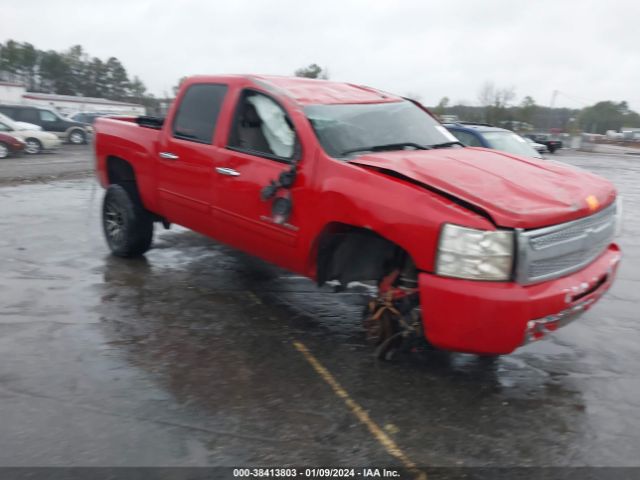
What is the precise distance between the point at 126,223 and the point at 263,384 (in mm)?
3204

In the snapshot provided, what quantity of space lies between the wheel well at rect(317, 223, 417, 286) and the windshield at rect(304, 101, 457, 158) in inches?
22.5

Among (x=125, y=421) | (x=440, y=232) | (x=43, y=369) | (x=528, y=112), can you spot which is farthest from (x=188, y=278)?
(x=528, y=112)

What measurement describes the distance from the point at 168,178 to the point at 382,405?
3.15 meters

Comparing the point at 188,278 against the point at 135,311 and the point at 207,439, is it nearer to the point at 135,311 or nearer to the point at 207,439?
the point at 135,311

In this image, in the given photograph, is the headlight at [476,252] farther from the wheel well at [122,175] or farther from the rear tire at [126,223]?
the wheel well at [122,175]

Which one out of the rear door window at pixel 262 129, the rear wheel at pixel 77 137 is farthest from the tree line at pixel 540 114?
the rear door window at pixel 262 129

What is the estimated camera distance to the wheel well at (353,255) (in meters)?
4.02

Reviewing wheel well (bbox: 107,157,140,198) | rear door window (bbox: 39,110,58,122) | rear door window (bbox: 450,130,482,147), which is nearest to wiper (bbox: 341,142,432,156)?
wheel well (bbox: 107,157,140,198)

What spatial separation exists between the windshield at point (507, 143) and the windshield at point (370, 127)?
425 cm

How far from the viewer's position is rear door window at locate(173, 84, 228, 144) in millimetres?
5168

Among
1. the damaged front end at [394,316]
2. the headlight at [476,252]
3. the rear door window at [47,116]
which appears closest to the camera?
the headlight at [476,252]

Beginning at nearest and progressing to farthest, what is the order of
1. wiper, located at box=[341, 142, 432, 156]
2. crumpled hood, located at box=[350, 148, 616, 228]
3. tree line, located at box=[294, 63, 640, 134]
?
1. crumpled hood, located at box=[350, 148, 616, 228]
2. wiper, located at box=[341, 142, 432, 156]
3. tree line, located at box=[294, 63, 640, 134]

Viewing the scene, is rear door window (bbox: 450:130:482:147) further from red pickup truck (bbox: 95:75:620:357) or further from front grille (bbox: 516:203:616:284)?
front grille (bbox: 516:203:616:284)

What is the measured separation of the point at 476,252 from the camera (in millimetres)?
3250
